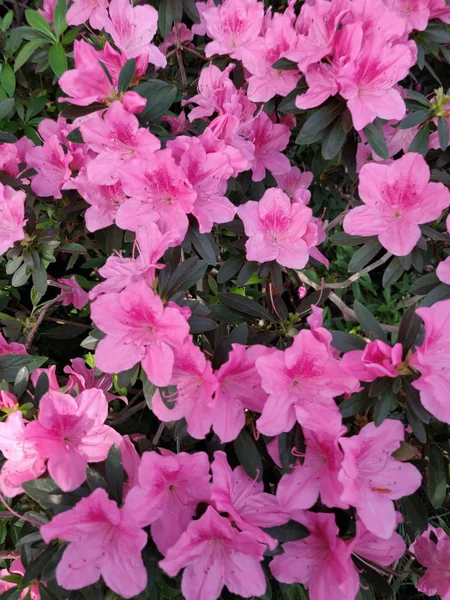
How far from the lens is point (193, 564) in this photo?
993mm

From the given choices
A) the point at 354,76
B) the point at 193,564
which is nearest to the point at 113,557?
the point at 193,564

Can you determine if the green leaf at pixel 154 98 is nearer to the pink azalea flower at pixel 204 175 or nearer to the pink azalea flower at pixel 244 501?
the pink azalea flower at pixel 204 175

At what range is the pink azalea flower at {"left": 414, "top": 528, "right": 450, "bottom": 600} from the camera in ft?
4.18

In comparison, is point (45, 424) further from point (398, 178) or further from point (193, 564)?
point (398, 178)

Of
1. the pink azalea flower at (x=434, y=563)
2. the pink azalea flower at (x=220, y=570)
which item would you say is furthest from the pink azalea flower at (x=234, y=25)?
the pink azalea flower at (x=434, y=563)

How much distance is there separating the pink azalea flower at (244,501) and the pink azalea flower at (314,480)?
0.03 m

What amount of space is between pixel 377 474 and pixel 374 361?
0.25m

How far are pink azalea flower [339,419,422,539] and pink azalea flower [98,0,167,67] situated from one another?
1.18 metres

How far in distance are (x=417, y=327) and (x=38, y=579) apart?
0.93 metres

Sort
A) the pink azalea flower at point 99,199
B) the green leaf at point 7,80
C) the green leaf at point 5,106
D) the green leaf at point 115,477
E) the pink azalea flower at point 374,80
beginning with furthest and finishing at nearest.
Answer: the green leaf at point 7,80
the green leaf at point 5,106
the pink azalea flower at point 99,199
the pink azalea flower at point 374,80
the green leaf at point 115,477

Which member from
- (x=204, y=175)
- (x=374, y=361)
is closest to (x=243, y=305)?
(x=204, y=175)

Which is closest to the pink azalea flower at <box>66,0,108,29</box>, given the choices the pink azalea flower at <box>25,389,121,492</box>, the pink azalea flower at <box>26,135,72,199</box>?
the pink azalea flower at <box>26,135,72,199</box>

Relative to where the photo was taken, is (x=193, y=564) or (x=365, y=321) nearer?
(x=193, y=564)

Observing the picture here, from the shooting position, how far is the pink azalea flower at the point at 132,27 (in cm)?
151
